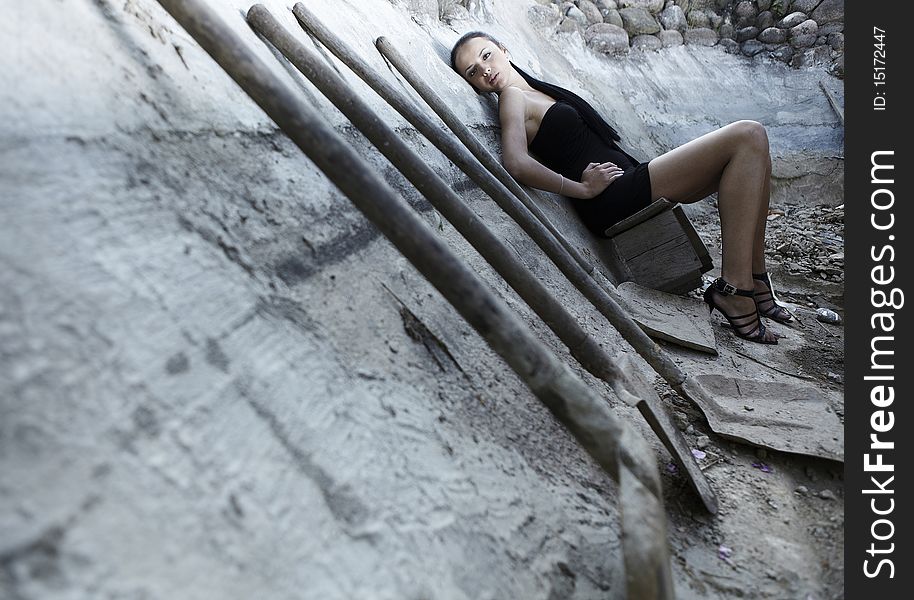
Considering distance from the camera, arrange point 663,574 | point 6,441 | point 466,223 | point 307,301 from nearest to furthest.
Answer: point 6,441, point 663,574, point 307,301, point 466,223

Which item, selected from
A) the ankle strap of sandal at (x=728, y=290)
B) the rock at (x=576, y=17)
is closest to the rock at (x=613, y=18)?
the rock at (x=576, y=17)

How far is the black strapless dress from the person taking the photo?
2.48m

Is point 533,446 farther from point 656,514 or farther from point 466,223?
point 466,223

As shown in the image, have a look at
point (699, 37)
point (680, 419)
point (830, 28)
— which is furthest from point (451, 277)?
point (830, 28)

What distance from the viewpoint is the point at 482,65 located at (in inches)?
109

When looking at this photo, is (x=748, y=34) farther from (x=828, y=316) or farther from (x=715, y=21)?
(x=828, y=316)

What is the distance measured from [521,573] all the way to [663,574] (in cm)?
21

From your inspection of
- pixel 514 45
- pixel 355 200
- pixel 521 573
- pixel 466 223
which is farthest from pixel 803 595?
pixel 514 45

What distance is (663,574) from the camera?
0.75 meters

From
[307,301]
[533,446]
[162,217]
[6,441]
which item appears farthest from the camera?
[533,446]

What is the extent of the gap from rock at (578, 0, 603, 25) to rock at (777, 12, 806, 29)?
6.38ft

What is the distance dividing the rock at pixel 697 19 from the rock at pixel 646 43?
0.66 meters

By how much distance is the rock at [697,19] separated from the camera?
5562 millimetres

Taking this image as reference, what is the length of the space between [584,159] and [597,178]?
19 centimetres
